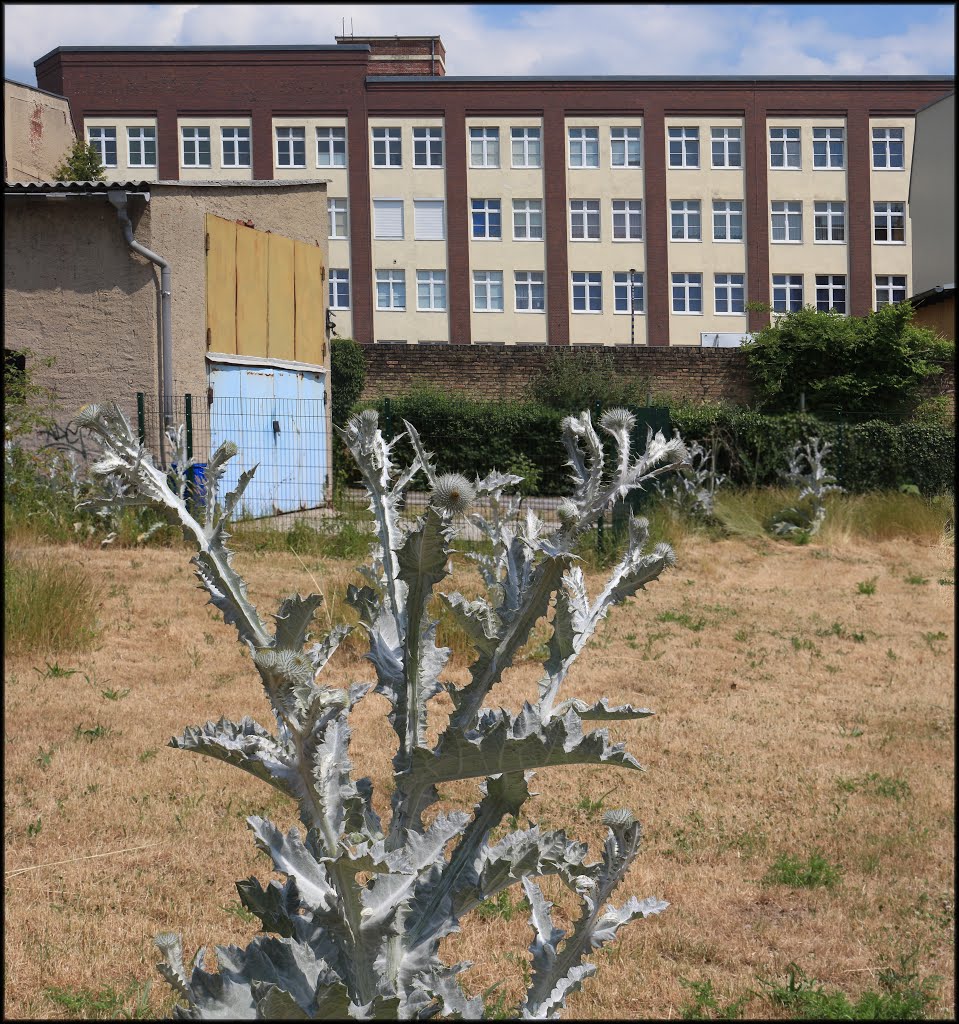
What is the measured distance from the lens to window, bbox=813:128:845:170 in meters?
47.6

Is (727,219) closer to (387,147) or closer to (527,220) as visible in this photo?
(527,220)

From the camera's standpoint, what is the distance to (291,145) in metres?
47.2

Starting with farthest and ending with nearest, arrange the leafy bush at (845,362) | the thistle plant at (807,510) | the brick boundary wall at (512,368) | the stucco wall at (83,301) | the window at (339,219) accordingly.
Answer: the window at (339,219) < the brick boundary wall at (512,368) < the leafy bush at (845,362) < the thistle plant at (807,510) < the stucco wall at (83,301)

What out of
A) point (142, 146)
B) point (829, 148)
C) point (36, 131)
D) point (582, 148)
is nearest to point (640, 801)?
point (36, 131)

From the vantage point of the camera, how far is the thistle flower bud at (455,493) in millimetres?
2082

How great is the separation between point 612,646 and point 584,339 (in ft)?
127

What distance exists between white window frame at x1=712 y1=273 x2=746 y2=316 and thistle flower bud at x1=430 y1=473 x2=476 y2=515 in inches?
1834

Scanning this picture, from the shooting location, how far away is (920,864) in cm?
491

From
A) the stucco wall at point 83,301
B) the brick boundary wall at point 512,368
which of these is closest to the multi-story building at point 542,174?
the brick boundary wall at point 512,368

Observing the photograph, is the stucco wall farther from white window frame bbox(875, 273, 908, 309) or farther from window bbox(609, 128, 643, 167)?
white window frame bbox(875, 273, 908, 309)

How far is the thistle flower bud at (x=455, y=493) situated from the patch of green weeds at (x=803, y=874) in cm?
325

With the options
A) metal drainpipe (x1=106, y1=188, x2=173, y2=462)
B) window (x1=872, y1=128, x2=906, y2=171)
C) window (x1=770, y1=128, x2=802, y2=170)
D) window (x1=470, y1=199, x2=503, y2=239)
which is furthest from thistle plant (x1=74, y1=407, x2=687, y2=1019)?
window (x1=872, y1=128, x2=906, y2=171)

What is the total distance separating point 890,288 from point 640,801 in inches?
1842

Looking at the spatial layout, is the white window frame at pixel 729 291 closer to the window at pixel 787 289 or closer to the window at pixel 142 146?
the window at pixel 787 289
